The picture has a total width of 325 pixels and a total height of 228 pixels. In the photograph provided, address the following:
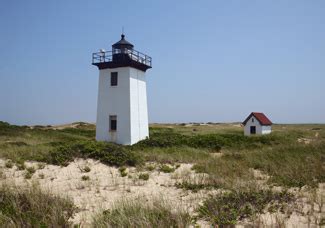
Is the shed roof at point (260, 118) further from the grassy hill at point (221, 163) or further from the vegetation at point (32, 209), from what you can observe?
the vegetation at point (32, 209)

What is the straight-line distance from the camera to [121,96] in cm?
1984

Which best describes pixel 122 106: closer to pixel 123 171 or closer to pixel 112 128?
pixel 112 128

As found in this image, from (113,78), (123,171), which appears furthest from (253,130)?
(123,171)

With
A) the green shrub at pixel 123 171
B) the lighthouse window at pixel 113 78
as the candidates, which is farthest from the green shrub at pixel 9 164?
the lighthouse window at pixel 113 78

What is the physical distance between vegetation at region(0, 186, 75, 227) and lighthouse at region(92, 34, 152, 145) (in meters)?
12.7

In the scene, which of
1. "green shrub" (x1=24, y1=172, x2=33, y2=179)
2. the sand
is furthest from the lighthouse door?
"green shrub" (x1=24, y1=172, x2=33, y2=179)

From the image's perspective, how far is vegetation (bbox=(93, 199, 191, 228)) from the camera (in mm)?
4900

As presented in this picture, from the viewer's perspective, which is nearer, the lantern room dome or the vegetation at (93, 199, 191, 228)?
the vegetation at (93, 199, 191, 228)

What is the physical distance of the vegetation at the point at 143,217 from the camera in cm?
490

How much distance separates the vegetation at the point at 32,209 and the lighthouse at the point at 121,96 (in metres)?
12.7

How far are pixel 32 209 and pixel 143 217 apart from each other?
2.99 m

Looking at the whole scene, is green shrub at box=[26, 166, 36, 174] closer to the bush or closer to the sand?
the sand

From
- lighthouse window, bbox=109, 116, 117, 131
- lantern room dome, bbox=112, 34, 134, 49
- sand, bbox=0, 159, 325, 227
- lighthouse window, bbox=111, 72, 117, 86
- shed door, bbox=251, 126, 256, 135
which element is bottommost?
sand, bbox=0, 159, 325, 227

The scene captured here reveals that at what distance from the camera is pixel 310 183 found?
7.75 metres
